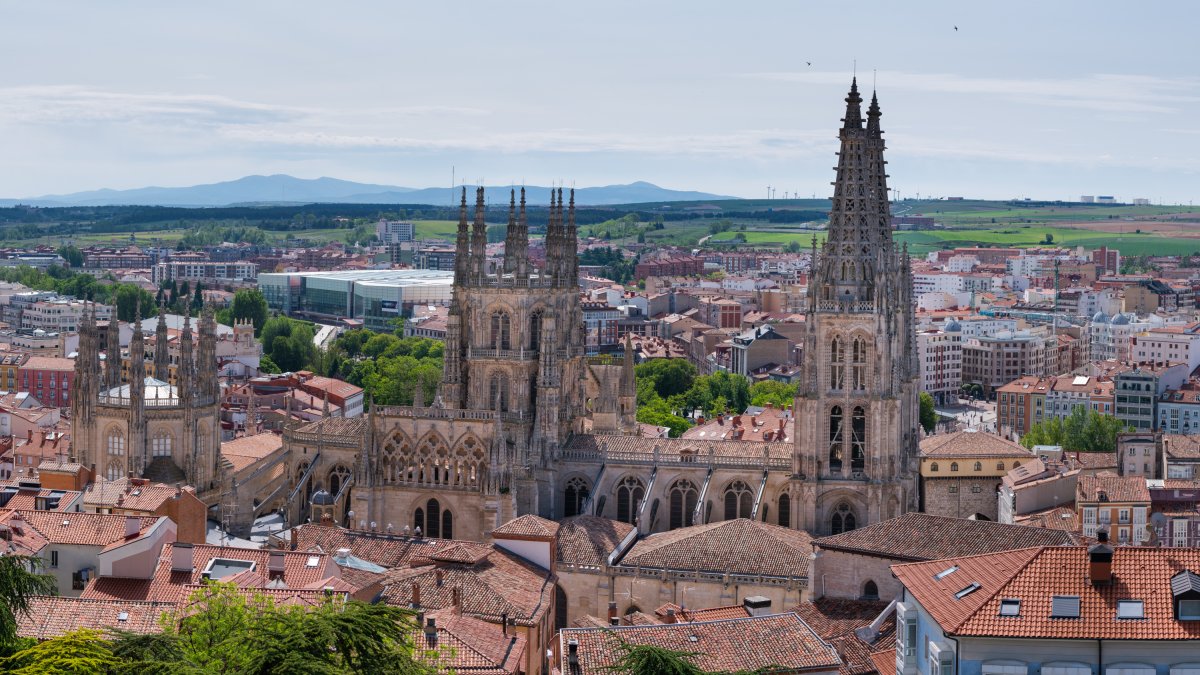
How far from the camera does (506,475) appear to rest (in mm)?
90000

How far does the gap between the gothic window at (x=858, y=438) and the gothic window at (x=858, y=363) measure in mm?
1088

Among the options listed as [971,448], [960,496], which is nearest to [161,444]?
[960,496]

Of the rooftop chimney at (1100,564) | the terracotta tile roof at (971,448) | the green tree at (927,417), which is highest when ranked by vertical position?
the rooftop chimney at (1100,564)

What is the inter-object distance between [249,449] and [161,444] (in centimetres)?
1226

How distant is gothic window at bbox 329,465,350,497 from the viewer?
9619 centimetres

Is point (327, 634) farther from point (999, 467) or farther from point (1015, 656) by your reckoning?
point (999, 467)

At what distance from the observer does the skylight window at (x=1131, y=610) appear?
43466 mm

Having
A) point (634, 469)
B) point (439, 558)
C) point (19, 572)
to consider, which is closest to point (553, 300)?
point (634, 469)

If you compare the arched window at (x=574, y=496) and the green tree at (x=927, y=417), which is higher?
the arched window at (x=574, y=496)

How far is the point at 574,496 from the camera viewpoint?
9306cm

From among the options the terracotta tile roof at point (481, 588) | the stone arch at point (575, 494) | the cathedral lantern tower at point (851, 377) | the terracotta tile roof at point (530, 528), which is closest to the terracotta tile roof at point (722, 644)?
the terracotta tile roof at point (481, 588)

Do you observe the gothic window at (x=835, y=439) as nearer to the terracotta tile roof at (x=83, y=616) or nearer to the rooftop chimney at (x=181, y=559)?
Answer: the rooftop chimney at (x=181, y=559)

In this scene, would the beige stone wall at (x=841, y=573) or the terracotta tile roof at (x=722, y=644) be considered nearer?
the terracotta tile roof at (x=722, y=644)

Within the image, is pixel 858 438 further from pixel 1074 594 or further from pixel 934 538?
pixel 1074 594
